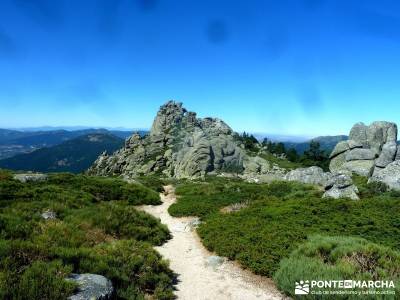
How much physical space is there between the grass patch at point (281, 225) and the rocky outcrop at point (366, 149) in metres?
36.7

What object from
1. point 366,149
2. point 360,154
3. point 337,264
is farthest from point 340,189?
point 366,149

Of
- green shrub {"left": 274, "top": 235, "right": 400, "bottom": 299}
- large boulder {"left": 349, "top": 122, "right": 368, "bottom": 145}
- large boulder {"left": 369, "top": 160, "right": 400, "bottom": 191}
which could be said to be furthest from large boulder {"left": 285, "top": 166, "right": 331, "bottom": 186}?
large boulder {"left": 349, "top": 122, "right": 368, "bottom": 145}

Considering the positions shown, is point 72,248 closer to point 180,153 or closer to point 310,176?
point 310,176

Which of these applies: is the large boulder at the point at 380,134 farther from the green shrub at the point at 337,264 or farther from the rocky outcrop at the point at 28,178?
the green shrub at the point at 337,264

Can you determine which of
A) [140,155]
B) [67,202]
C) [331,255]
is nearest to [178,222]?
[67,202]

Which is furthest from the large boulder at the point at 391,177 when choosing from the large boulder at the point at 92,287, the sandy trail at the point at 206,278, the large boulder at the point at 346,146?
the large boulder at the point at 346,146

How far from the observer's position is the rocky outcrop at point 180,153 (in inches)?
2712

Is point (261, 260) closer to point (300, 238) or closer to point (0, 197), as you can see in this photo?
point (300, 238)

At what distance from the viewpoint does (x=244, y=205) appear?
1021 inches

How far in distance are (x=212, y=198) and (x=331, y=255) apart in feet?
55.6

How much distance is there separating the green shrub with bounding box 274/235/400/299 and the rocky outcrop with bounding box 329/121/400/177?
45448 mm

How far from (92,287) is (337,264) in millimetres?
8187

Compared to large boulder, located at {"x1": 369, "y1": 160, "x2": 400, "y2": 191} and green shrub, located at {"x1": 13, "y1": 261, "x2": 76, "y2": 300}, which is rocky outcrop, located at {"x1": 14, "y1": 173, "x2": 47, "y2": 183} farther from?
large boulder, located at {"x1": 369, "y1": 160, "x2": 400, "y2": 191}

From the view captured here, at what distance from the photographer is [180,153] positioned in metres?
77.1
